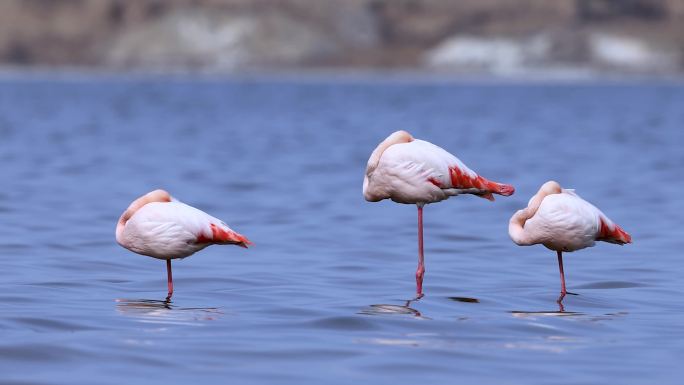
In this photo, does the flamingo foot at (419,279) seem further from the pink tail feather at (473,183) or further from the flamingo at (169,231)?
the flamingo at (169,231)

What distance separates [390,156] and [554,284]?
6.07 ft

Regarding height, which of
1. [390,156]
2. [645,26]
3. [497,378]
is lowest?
[497,378]

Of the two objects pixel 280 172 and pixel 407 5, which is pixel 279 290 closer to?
pixel 280 172

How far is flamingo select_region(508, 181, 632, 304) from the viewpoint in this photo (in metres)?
9.20

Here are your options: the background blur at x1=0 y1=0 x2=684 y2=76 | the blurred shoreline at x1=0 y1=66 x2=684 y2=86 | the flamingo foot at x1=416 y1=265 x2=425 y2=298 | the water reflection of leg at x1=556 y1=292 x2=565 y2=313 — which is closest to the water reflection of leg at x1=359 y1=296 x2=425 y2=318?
the flamingo foot at x1=416 y1=265 x2=425 y2=298

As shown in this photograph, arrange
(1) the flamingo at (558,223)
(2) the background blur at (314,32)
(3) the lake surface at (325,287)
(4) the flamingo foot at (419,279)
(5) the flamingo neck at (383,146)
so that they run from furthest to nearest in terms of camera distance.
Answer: (2) the background blur at (314,32), (4) the flamingo foot at (419,279), (5) the flamingo neck at (383,146), (1) the flamingo at (558,223), (3) the lake surface at (325,287)

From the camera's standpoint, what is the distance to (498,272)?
36.8 feet

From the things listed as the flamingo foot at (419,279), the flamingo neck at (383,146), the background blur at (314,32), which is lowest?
the flamingo foot at (419,279)

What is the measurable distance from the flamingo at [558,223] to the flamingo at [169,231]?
1862 mm

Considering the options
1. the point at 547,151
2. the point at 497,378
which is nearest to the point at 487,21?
the point at 547,151

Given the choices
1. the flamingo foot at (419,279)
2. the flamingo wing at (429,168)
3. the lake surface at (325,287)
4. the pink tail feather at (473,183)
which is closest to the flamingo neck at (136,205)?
the lake surface at (325,287)

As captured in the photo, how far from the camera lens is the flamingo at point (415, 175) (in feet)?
31.2

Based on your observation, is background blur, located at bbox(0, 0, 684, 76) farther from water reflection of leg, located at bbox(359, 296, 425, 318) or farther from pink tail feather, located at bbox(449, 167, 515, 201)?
water reflection of leg, located at bbox(359, 296, 425, 318)

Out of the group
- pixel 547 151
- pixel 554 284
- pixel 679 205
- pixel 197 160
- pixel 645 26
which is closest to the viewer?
pixel 554 284
